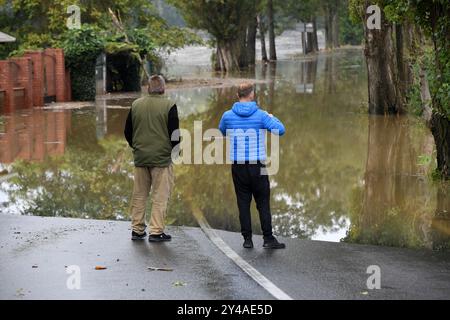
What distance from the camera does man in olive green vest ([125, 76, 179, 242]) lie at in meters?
11.1

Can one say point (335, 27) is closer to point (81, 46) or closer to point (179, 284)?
point (81, 46)

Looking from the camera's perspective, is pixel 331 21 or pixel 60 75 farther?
pixel 331 21

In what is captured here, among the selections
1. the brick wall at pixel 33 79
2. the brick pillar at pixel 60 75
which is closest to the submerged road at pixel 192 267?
the brick wall at pixel 33 79

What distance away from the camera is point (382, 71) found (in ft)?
90.5

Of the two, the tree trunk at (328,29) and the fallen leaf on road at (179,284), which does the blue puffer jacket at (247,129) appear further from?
the tree trunk at (328,29)

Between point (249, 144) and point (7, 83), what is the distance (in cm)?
2020

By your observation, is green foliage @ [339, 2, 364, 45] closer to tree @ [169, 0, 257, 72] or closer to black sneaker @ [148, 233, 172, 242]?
tree @ [169, 0, 257, 72]

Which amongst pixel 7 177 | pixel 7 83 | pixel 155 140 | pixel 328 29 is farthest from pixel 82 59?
pixel 328 29

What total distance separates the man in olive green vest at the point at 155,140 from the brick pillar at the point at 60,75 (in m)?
22.0

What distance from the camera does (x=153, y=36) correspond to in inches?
1674

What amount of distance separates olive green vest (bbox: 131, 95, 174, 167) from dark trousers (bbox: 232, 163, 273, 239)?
836 millimetres

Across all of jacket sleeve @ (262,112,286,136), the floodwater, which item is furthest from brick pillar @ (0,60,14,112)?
jacket sleeve @ (262,112,286,136)

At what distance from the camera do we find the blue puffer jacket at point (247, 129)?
10.5m

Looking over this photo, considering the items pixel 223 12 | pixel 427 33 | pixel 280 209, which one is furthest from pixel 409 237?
pixel 223 12
